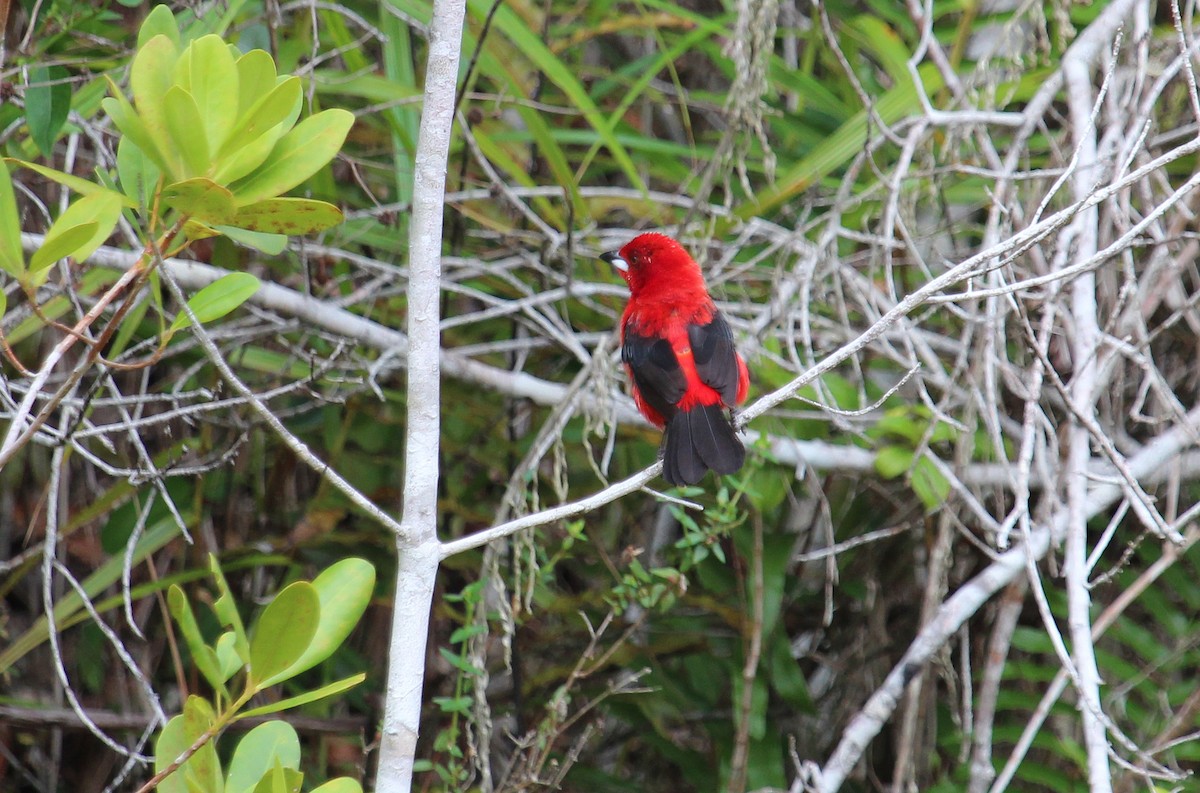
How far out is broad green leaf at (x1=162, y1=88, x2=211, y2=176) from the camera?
1564 mm

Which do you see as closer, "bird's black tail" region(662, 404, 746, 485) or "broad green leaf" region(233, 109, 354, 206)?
"broad green leaf" region(233, 109, 354, 206)

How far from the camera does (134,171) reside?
6.39ft

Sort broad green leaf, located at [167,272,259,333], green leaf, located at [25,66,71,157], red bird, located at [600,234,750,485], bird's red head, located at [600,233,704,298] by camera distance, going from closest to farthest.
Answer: broad green leaf, located at [167,272,259,333] → green leaf, located at [25,66,71,157] → red bird, located at [600,234,750,485] → bird's red head, located at [600,233,704,298]

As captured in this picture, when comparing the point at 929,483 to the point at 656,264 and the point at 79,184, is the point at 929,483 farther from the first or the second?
the point at 79,184

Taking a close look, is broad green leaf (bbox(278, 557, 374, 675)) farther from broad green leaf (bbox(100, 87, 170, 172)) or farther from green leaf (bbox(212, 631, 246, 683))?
broad green leaf (bbox(100, 87, 170, 172))

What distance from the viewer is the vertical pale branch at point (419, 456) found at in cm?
187

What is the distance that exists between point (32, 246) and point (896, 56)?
2784mm

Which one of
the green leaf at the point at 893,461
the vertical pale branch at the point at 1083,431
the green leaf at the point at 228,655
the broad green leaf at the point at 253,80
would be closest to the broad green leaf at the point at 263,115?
the broad green leaf at the point at 253,80

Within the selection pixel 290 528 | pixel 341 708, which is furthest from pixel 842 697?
pixel 290 528

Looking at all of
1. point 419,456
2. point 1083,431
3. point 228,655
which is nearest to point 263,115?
point 419,456

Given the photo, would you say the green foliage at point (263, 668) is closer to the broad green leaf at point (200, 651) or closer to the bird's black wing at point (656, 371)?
the broad green leaf at point (200, 651)

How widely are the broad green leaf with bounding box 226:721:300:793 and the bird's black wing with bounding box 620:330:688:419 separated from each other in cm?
167

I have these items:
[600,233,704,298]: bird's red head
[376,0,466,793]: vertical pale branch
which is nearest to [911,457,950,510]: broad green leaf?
[600,233,704,298]: bird's red head

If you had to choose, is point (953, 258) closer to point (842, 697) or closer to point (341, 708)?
point (842, 697)
